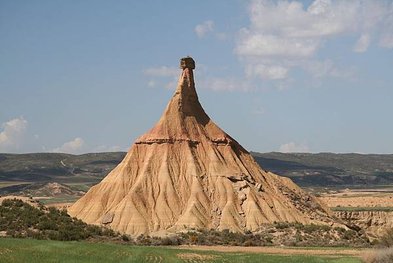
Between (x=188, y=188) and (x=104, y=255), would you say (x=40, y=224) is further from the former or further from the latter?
(x=188, y=188)

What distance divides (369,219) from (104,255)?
5681cm

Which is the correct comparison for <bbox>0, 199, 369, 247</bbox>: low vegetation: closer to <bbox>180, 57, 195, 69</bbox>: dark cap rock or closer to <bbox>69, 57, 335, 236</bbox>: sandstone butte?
<bbox>69, 57, 335, 236</bbox>: sandstone butte

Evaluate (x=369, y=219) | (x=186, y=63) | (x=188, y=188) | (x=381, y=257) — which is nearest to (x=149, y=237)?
(x=188, y=188)

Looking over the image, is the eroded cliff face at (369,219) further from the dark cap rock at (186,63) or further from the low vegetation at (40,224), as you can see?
the low vegetation at (40,224)

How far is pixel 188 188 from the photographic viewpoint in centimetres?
7831

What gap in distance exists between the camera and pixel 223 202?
76188mm

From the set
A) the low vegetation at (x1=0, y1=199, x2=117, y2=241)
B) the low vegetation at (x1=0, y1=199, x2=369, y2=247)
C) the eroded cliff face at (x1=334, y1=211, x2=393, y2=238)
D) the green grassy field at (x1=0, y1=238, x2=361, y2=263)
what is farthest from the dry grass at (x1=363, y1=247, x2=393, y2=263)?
the eroded cliff face at (x1=334, y1=211, x2=393, y2=238)

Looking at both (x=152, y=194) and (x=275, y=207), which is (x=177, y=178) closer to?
(x=152, y=194)

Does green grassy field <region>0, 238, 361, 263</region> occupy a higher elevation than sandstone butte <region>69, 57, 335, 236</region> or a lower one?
lower

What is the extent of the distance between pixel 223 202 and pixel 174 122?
1256 centimetres

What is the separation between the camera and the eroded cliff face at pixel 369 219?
91.0 m

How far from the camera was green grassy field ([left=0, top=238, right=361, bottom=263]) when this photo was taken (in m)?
40.5

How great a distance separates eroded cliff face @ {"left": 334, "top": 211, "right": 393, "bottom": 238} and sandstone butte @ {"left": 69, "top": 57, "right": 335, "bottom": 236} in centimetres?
771

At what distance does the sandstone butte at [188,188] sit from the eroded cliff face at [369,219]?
25.3 feet
